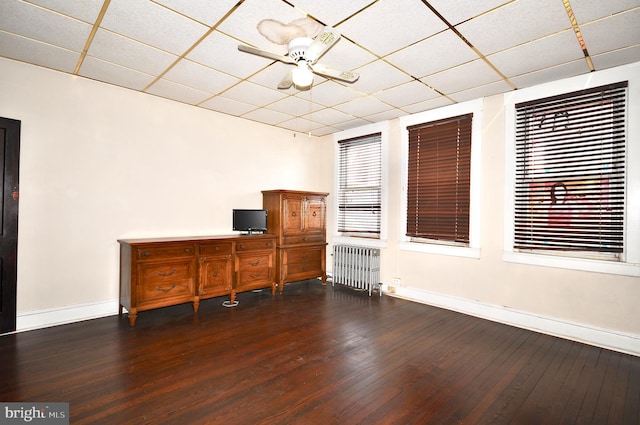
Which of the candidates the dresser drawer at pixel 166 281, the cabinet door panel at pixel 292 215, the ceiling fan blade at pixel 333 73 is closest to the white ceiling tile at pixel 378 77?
the ceiling fan blade at pixel 333 73

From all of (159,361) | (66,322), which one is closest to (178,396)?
(159,361)

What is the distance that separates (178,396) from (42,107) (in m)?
3.45

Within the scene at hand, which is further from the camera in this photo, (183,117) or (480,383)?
(183,117)

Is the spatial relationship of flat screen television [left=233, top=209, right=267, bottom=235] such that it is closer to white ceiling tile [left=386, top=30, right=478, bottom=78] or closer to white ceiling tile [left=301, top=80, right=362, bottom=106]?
white ceiling tile [left=301, top=80, right=362, bottom=106]

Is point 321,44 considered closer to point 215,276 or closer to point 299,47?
point 299,47

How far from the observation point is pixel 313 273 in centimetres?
557

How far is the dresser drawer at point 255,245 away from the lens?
4523 millimetres

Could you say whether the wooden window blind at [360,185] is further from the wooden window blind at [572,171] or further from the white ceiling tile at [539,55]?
the white ceiling tile at [539,55]

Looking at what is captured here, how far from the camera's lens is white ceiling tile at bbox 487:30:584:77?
8.96ft

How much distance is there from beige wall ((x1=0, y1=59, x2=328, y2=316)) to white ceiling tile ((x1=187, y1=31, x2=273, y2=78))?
147cm

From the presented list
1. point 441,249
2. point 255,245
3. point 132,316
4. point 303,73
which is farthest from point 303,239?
point 303,73

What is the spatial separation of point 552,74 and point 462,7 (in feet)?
5.93

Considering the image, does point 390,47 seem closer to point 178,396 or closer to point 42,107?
point 178,396

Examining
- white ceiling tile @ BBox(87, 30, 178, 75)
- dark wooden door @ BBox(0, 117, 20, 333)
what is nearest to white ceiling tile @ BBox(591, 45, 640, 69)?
white ceiling tile @ BBox(87, 30, 178, 75)
